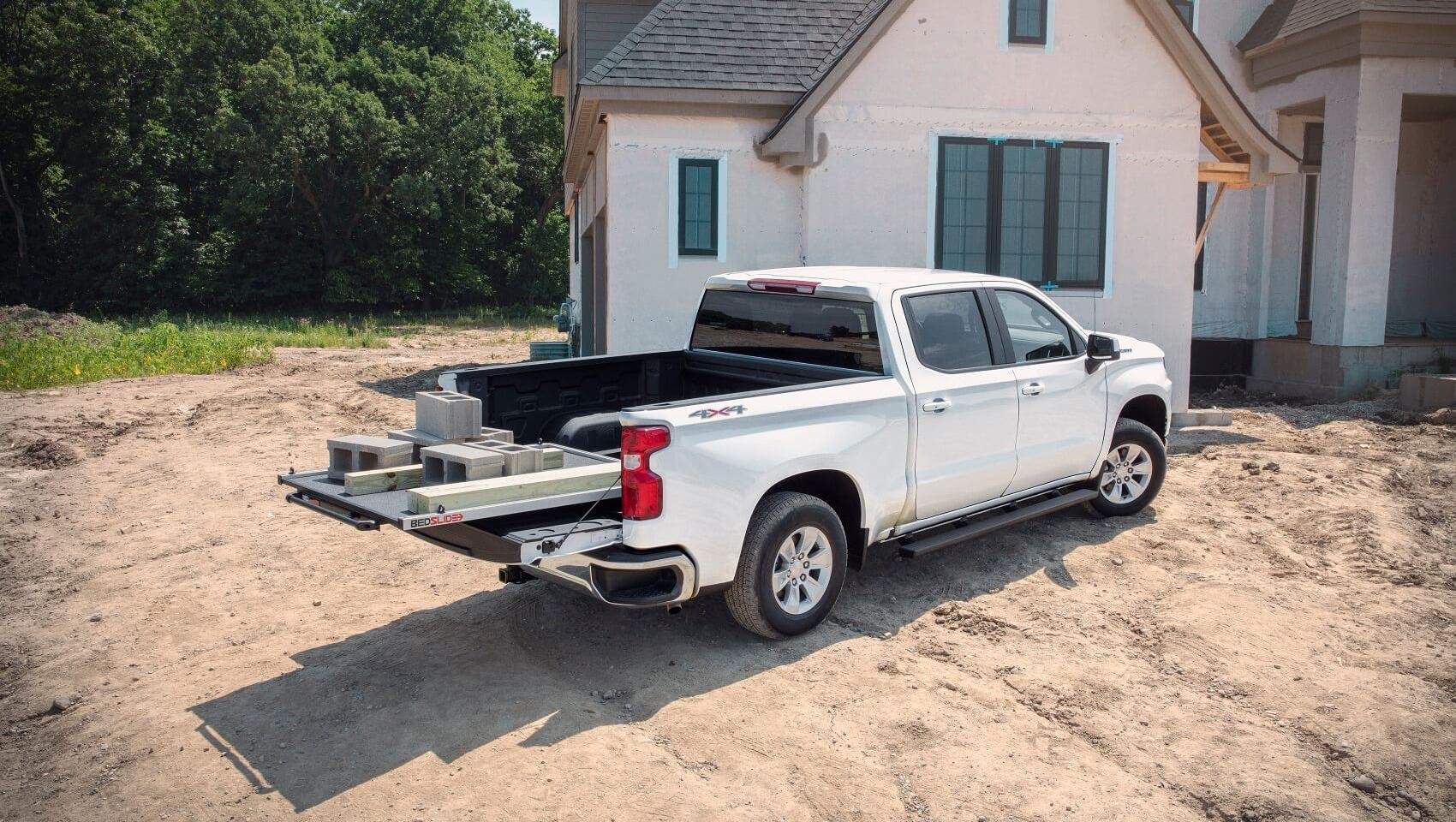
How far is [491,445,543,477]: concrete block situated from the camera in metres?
5.51

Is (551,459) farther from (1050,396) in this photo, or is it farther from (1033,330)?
(1033,330)

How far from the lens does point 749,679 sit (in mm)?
5914

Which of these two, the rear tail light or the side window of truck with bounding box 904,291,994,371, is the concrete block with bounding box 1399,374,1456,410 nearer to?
the side window of truck with bounding box 904,291,994,371

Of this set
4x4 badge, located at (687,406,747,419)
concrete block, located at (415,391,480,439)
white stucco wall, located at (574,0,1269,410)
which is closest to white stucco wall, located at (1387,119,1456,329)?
white stucco wall, located at (574,0,1269,410)

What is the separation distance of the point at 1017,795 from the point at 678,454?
215 centimetres

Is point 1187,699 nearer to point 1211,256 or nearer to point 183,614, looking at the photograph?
point 183,614

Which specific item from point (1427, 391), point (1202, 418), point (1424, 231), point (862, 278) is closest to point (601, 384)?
point (862, 278)

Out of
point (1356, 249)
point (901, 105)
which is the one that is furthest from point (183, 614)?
point (1356, 249)

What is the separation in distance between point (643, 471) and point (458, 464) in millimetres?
902

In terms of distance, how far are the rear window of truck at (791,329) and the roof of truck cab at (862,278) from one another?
0.09 m

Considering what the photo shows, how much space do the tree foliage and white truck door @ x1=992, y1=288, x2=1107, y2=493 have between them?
102ft

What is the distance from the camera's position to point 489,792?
476cm

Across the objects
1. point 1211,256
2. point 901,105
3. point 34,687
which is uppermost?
point 901,105

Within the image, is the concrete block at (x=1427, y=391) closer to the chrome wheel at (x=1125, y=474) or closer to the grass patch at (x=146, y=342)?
the chrome wheel at (x=1125, y=474)
